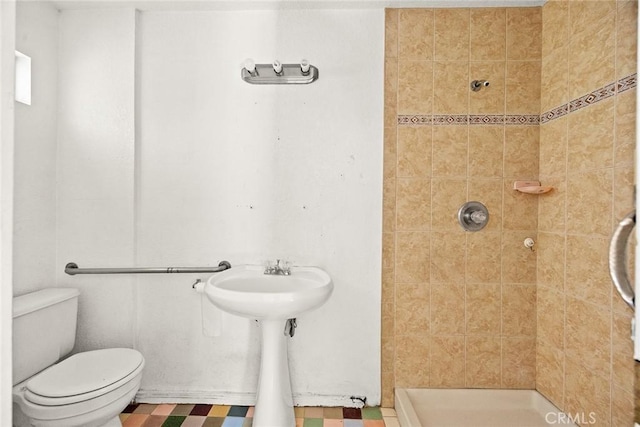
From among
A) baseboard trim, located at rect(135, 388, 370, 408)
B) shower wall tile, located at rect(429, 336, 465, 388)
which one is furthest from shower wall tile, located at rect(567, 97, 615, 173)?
baseboard trim, located at rect(135, 388, 370, 408)

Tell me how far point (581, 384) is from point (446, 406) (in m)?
0.60

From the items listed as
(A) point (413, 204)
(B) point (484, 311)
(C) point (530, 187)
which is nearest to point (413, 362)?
(B) point (484, 311)

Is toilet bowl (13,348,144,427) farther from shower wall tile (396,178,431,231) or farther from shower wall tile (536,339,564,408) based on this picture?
shower wall tile (536,339,564,408)

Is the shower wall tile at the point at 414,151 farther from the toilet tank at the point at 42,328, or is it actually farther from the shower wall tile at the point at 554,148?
the toilet tank at the point at 42,328

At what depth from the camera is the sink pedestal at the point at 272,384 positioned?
1532 mm

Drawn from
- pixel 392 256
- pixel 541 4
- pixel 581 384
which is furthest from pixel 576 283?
pixel 541 4

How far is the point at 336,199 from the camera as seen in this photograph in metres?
1.84

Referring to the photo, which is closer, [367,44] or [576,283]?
[576,283]

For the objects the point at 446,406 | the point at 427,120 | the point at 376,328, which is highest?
the point at 427,120

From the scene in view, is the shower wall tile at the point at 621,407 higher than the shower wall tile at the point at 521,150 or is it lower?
lower

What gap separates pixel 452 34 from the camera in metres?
1.81

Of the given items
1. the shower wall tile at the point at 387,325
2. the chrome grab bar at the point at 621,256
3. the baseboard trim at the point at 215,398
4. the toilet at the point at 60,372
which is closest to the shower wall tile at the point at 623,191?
the chrome grab bar at the point at 621,256

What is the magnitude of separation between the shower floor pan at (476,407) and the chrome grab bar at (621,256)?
133cm

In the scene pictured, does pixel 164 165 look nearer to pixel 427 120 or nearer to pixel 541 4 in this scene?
pixel 427 120
